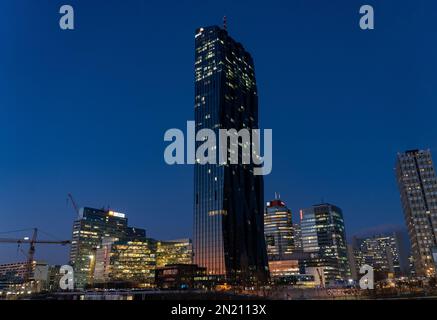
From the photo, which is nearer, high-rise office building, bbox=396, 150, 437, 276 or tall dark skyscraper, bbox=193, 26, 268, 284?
high-rise office building, bbox=396, 150, 437, 276

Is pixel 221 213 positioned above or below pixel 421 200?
above

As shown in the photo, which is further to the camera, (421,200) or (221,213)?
(221,213)

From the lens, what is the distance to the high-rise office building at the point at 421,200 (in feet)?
461

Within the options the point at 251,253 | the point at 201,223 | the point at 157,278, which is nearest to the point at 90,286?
the point at 157,278

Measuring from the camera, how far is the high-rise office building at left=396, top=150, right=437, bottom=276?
461 ft

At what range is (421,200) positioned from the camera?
147 metres

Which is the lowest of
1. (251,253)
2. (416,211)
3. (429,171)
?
(251,253)

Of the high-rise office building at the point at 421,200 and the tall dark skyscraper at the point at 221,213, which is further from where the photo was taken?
the tall dark skyscraper at the point at 221,213

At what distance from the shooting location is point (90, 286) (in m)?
185
